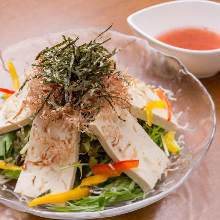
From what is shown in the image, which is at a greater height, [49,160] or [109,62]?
[109,62]

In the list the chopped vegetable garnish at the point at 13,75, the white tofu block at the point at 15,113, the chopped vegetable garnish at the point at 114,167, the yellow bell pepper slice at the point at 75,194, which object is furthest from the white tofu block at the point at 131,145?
the chopped vegetable garnish at the point at 13,75

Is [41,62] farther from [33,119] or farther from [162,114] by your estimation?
[162,114]

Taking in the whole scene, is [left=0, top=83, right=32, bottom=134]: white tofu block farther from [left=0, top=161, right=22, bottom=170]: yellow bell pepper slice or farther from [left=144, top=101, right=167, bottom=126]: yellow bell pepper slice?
[left=144, top=101, right=167, bottom=126]: yellow bell pepper slice

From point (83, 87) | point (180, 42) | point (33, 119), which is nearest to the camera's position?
point (83, 87)

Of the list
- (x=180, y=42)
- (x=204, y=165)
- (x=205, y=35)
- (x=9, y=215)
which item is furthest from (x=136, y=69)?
(x=9, y=215)

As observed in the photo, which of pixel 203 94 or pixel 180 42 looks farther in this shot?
pixel 180 42

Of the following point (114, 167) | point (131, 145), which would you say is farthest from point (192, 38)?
point (114, 167)

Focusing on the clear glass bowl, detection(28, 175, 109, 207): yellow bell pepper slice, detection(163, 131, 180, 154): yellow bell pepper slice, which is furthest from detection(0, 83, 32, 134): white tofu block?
detection(163, 131, 180, 154): yellow bell pepper slice
